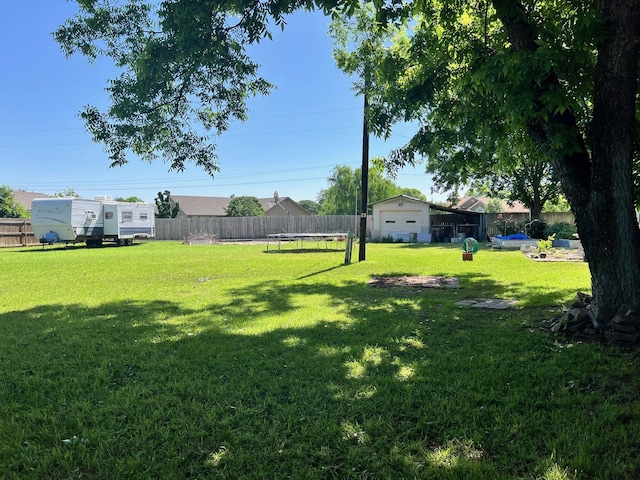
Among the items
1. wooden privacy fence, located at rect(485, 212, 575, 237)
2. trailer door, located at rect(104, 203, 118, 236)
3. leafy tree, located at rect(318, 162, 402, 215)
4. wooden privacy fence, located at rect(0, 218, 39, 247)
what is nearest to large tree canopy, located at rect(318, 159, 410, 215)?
leafy tree, located at rect(318, 162, 402, 215)

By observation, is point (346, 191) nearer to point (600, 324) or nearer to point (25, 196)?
point (25, 196)

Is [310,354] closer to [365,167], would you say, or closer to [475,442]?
[475,442]

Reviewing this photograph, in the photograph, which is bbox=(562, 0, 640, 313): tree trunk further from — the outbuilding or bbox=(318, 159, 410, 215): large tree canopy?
bbox=(318, 159, 410, 215): large tree canopy

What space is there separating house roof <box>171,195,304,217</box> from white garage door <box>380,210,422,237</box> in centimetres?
2826

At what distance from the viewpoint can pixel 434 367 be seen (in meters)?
3.49

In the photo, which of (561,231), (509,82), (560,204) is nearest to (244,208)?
(560,204)

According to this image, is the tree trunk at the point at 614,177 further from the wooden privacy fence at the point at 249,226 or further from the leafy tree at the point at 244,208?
the leafy tree at the point at 244,208

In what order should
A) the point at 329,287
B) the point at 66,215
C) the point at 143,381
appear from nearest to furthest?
the point at 143,381
the point at 329,287
the point at 66,215

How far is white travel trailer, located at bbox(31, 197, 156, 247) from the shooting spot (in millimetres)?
19344

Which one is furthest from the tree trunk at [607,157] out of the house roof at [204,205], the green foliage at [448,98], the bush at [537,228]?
the house roof at [204,205]

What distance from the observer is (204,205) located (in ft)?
169

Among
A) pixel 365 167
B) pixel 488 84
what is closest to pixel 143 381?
pixel 488 84

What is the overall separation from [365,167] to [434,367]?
29.6 feet

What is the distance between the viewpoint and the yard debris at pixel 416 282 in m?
8.00
